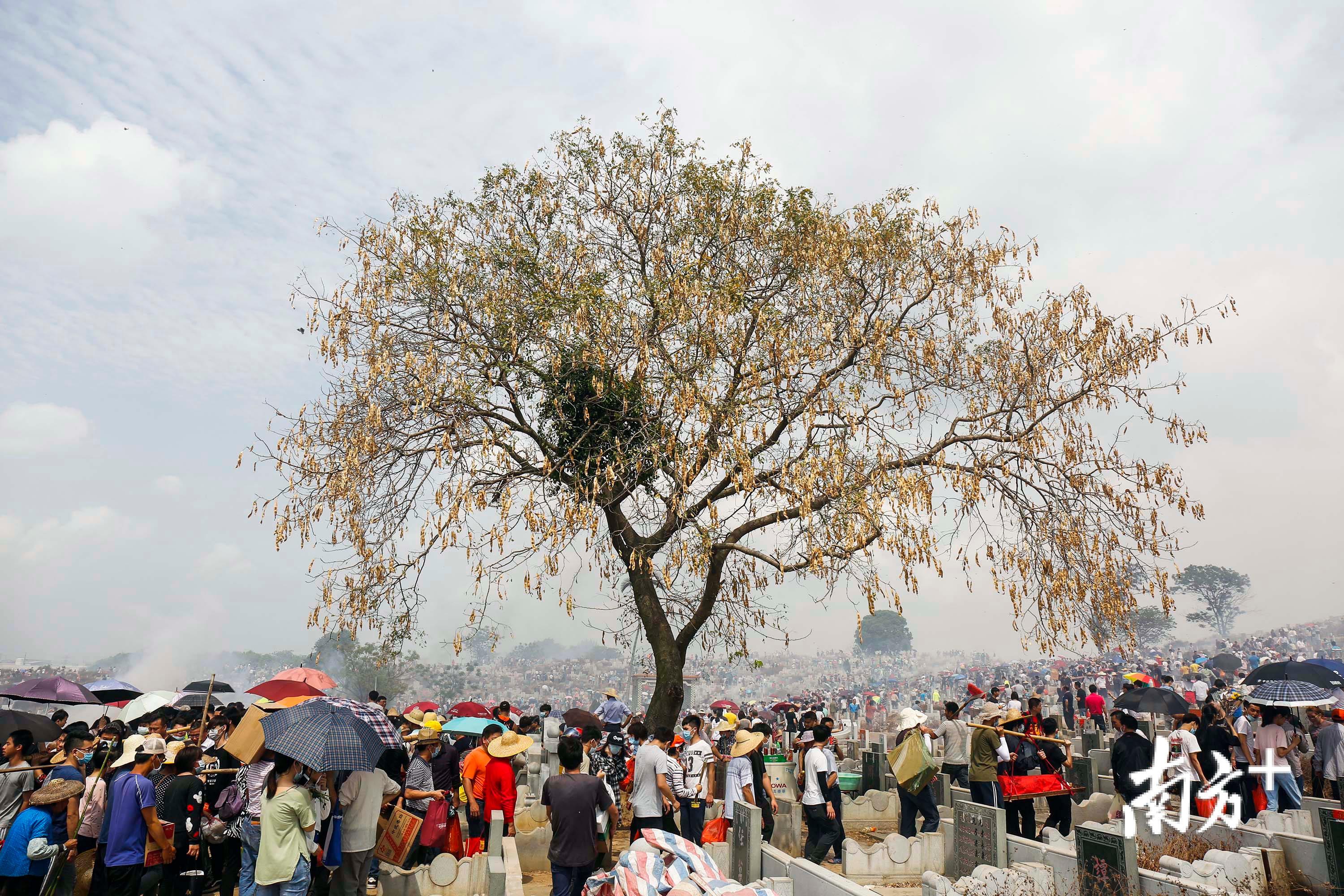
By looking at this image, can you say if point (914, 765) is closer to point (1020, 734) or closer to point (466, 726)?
point (1020, 734)

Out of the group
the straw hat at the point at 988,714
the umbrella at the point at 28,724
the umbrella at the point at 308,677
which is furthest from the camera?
the umbrella at the point at 308,677

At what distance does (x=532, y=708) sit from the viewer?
135ft

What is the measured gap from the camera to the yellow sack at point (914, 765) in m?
9.09

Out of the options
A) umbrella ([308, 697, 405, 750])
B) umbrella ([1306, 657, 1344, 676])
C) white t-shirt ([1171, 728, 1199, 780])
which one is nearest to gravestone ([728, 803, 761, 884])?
umbrella ([308, 697, 405, 750])

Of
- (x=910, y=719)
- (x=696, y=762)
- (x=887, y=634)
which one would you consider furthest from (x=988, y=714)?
(x=887, y=634)

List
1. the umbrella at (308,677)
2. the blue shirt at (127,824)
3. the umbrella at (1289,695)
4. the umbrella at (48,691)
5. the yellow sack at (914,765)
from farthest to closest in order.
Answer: the umbrella at (48,691), the umbrella at (308,677), the umbrella at (1289,695), the yellow sack at (914,765), the blue shirt at (127,824)

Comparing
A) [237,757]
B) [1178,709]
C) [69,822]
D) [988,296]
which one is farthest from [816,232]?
[69,822]

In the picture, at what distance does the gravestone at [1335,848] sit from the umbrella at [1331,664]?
23.2 feet

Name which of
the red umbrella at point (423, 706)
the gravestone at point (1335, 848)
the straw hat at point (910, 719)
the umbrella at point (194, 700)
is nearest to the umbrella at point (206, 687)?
the umbrella at point (194, 700)

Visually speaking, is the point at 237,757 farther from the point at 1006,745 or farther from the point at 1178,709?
the point at 1178,709

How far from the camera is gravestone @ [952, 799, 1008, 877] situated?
7.61 meters

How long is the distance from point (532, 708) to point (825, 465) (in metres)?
33.5

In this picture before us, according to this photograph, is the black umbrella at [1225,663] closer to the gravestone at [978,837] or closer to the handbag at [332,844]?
the gravestone at [978,837]

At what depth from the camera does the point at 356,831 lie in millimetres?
6426
